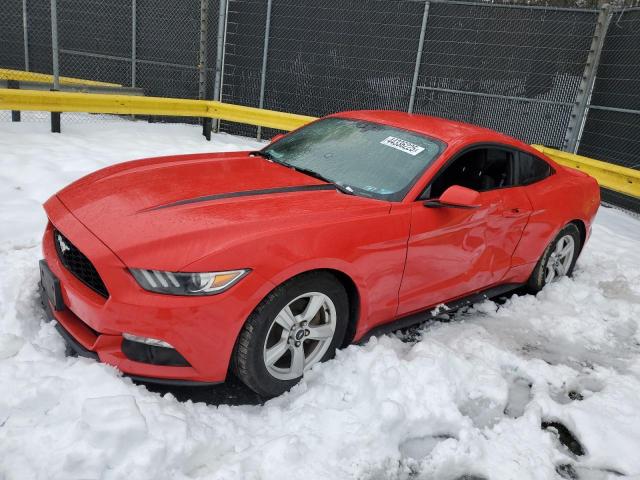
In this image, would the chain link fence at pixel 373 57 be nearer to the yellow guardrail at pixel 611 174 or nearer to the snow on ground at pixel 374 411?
the yellow guardrail at pixel 611 174

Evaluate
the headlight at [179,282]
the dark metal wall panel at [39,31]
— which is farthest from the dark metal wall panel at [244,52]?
the headlight at [179,282]

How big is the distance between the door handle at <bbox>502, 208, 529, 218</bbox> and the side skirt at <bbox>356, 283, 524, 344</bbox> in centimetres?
61

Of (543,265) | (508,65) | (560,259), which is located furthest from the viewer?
(508,65)

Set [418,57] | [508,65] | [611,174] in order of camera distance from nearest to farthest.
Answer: [611,174]
[508,65]
[418,57]

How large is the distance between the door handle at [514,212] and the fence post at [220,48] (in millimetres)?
7813

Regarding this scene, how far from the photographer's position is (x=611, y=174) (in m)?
7.38

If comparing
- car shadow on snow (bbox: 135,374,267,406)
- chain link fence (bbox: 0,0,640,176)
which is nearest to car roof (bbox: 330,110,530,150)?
car shadow on snow (bbox: 135,374,267,406)

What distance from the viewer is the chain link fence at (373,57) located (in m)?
8.72

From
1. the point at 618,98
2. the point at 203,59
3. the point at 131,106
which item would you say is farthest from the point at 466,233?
the point at 203,59

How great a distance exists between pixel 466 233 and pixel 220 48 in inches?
317

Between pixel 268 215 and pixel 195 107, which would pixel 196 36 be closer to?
pixel 195 107

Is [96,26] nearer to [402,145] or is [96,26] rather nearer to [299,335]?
[402,145]

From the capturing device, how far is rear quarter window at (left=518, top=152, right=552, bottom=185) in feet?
13.8

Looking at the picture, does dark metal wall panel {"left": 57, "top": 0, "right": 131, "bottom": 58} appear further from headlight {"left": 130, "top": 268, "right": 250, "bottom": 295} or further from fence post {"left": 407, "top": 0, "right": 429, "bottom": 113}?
headlight {"left": 130, "top": 268, "right": 250, "bottom": 295}
